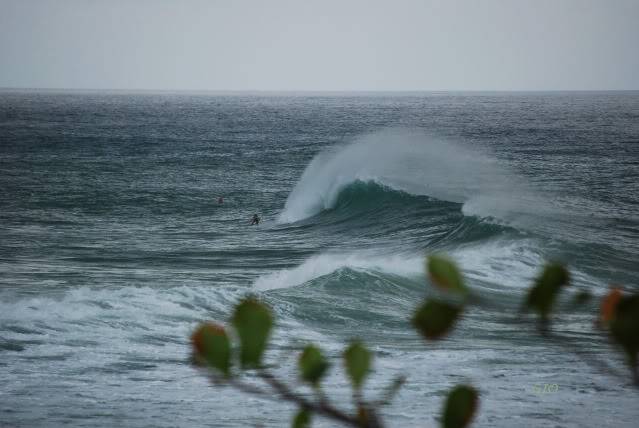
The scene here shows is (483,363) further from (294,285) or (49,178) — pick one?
(49,178)

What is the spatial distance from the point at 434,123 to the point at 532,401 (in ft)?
256

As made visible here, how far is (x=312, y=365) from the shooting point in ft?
3.43

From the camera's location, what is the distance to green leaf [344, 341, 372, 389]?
1.01m

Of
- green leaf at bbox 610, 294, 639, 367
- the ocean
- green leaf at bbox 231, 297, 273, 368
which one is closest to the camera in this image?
green leaf at bbox 610, 294, 639, 367

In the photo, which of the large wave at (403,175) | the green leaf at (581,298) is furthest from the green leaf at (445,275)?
the large wave at (403,175)

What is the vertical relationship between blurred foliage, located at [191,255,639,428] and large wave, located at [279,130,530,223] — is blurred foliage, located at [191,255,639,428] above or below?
above

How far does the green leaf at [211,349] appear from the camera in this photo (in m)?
0.97

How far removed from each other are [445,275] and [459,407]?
0.67 feet

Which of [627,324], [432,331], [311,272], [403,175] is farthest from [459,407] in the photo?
[403,175]

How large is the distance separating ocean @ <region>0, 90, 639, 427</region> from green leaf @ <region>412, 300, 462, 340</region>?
0.04 m

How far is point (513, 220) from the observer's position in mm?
22484

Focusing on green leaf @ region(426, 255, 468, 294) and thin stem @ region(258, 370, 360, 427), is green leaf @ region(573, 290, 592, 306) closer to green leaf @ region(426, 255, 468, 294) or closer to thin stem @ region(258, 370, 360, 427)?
green leaf @ region(426, 255, 468, 294)

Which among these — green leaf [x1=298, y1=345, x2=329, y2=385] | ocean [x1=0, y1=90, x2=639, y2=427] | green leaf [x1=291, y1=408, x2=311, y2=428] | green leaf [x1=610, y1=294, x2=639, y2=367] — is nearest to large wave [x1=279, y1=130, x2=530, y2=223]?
ocean [x1=0, y1=90, x2=639, y2=427]

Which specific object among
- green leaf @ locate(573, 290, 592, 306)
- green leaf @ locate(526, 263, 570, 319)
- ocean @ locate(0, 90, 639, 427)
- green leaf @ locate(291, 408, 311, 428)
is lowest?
ocean @ locate(0, 90, 639, 427)
